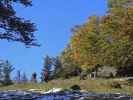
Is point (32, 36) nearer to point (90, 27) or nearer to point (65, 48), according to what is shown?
point (90, 27)

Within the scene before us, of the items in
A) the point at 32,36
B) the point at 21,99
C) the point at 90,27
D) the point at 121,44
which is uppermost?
the point at 90,27

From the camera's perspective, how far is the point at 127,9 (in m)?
52.7

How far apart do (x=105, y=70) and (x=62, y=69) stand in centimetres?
1852

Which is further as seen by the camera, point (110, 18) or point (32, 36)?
point (110, 18)

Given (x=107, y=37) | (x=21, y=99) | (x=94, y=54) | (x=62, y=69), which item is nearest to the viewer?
(x=21, y=99)

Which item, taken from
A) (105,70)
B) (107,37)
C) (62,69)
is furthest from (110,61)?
(62,69)

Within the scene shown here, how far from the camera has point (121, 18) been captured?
53.3 meters

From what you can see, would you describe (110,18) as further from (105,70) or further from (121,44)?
(105,70)

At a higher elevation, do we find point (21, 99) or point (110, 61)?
point (110, 61)

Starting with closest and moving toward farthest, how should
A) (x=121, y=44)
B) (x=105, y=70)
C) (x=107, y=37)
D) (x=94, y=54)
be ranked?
(x=121, y=44), (x=107, y=37), (x=94, y=54), (x=105, y=70)

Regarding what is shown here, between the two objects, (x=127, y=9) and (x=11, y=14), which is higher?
(x=127, y=9)

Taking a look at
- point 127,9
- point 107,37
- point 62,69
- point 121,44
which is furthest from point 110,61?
point 62,69

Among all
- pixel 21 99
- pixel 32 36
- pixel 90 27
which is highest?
pixel 90 27

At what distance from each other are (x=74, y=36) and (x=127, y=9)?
2733 centimetres
